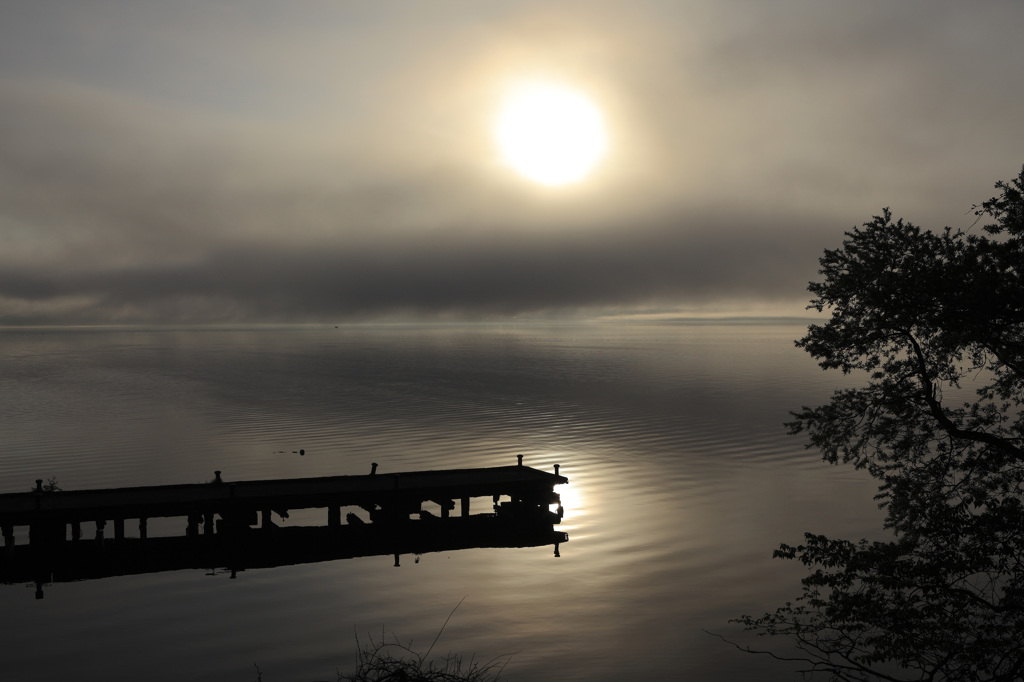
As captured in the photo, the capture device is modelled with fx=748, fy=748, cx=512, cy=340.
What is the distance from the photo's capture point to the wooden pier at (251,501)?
1072 inches

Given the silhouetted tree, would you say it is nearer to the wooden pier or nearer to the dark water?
the dark water

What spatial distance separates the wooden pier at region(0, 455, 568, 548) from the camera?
27234 mm

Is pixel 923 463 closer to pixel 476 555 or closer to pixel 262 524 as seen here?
pixel 476 555

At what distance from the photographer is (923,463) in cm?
2303

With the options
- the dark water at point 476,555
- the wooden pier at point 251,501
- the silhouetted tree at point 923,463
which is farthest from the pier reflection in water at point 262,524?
the silhouetted tree at point 923,463

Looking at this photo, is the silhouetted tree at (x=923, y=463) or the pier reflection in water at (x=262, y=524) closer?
the silhouetted tree at (x=923, y=463)

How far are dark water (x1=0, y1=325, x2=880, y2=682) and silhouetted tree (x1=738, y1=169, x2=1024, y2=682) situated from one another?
2.74 metres

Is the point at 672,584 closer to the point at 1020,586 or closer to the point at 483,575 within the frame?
the point at 483,575

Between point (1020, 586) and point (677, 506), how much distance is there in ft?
63.3

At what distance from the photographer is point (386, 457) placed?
53.4 m

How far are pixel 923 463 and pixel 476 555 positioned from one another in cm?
1662

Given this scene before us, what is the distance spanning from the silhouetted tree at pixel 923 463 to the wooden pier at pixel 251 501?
13.5m

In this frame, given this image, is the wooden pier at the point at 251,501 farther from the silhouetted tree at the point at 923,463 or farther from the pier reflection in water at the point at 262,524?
the silhouetted tree at the point at 923,463

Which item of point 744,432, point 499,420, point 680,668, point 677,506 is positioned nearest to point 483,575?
point 680,668
